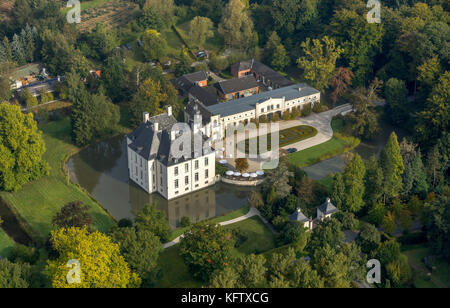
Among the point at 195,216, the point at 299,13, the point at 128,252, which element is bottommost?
the point at 195,216

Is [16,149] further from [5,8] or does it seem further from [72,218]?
[5,8]

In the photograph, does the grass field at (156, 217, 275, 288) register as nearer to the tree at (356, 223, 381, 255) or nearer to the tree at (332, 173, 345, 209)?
the tree at (332, 173, 345, 209)

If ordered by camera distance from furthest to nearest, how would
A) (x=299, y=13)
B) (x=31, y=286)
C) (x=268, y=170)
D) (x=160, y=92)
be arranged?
(x=299, y=13) → (x=160, y=92) → (x=268, y=170) → (x=31, y=286)

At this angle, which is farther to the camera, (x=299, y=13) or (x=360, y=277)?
(x=299, y=13)

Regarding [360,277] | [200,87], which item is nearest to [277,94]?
[200,87]

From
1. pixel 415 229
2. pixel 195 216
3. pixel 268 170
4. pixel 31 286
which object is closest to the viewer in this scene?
pixel 31 286

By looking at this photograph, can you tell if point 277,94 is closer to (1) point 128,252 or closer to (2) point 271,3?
(2) point 271,3

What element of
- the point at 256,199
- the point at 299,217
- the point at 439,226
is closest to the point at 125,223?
the point at 256,199

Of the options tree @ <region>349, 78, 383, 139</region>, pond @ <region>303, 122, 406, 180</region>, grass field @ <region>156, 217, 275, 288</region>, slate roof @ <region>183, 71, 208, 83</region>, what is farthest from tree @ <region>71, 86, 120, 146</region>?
tree @ <region>349, 78, 383, 139</region>
